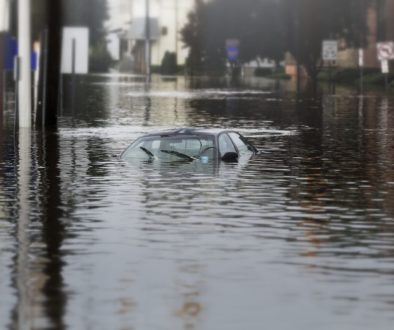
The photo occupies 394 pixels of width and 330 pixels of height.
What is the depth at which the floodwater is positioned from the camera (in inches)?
432

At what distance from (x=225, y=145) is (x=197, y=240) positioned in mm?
13744

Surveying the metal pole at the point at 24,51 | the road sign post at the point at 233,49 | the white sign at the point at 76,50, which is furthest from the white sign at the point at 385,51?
the road sign post at the point at 233,49

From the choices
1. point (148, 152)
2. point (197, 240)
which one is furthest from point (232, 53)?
point (197, 240)

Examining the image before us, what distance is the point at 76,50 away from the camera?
52.2 meters

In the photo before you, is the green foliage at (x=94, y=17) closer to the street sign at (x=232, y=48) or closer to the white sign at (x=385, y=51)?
the street sign at (x=232, y=48)

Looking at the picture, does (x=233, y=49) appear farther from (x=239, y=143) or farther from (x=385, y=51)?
(x=239, y=143)

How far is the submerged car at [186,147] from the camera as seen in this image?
28.4 m

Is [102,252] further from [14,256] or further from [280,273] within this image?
[280,273]

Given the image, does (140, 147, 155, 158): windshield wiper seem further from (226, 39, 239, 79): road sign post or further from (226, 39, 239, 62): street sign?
(226, 39, 239, 62): street sign

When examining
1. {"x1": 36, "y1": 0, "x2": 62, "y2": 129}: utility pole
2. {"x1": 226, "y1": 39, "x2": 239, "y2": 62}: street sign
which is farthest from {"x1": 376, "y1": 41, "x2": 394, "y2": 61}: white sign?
{"x1": 226, "y1": 39, "x2": 239, "y2": 62}: street sign

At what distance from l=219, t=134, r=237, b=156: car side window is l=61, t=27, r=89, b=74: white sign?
2199 centimetres

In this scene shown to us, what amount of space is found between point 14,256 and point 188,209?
5.23 metres

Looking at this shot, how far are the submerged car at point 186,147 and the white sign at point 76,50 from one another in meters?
22.2

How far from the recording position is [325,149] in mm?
34469
